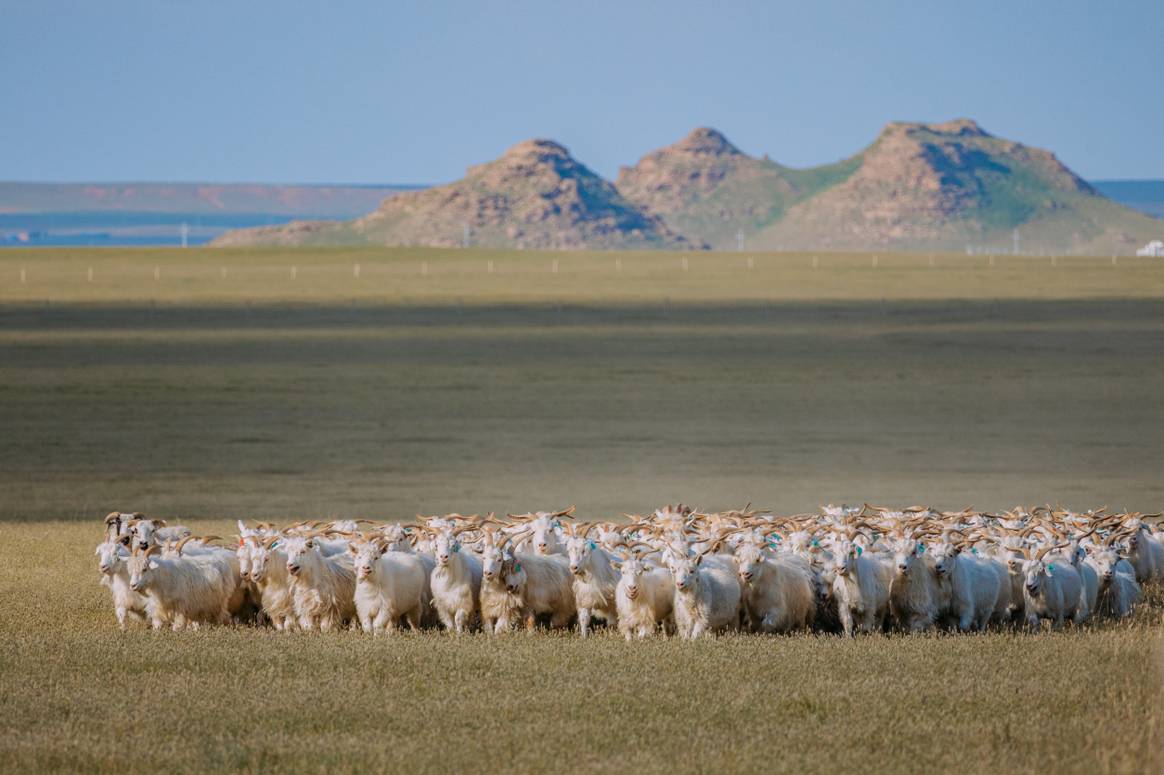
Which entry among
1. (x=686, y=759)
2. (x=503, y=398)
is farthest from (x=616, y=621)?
(x=503, y=398)

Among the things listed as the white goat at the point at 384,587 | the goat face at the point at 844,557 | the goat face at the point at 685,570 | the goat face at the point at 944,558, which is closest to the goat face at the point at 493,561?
the white goat at the point at 384,587

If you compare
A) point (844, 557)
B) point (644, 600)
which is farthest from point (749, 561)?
point (644, 600)

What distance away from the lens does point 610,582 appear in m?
14.6

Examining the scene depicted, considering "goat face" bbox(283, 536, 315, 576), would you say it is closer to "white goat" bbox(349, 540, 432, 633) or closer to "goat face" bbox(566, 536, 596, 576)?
"white goat" bbox(349, 540, 432, 633)

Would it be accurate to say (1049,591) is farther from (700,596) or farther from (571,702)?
(571,702)

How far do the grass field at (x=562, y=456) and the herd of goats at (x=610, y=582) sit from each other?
74cm

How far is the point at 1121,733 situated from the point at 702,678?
3.03 metres

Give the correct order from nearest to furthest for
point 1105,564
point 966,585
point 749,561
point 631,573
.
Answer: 1. point 631,573
2. point 749,561
3. point 966,585
4. point 1105,564

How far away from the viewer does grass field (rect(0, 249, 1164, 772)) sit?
10.1 metres

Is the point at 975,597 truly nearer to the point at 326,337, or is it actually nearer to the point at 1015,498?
the point at 1015,498

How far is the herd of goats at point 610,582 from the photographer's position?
1405cm

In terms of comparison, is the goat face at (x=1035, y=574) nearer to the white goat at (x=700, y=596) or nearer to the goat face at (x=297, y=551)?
the white goat at (x=700, y=596)

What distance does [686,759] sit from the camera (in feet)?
31.3

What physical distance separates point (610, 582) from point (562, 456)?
16.7 m
